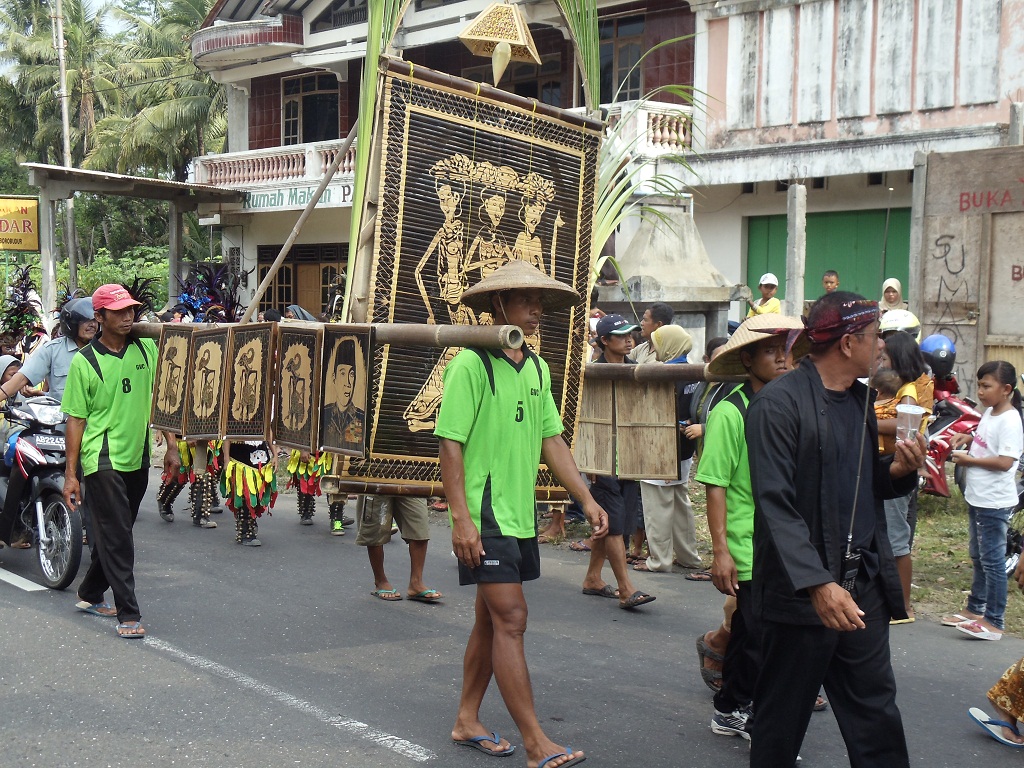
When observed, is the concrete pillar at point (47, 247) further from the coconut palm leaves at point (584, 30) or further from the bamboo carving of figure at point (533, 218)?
the bamboo carving of figure at point (533, 218)

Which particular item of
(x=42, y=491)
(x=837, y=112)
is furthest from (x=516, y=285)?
(x=837, y=112)

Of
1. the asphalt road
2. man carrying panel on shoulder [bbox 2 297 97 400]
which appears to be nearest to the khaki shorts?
the asphalt road

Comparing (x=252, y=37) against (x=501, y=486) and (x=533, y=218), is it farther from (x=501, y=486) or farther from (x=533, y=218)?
(x=501, y=486)

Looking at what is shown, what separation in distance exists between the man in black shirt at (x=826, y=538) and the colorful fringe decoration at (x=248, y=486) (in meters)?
5.78

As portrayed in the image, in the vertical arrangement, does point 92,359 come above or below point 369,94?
below

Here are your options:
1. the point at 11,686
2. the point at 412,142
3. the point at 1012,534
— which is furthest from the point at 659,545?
the point at 11,686

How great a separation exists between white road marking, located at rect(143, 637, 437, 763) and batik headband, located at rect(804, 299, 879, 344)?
2384mm

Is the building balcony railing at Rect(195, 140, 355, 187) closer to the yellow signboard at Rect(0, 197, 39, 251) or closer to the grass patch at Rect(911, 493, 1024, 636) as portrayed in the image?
the yellow signboard at Rect(0, 197, 39, 251)

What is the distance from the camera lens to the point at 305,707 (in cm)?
517

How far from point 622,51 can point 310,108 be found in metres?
8.19

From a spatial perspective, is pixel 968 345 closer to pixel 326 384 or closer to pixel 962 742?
pixel 962 742

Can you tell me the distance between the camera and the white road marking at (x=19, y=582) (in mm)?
7396

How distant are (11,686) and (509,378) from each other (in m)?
2.97

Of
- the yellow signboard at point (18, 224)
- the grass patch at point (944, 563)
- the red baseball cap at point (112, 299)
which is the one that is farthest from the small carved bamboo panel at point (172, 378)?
the yellow signboard at point (18, 224)
